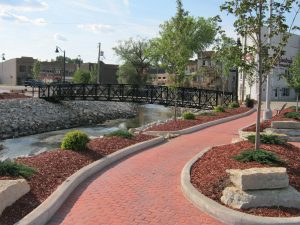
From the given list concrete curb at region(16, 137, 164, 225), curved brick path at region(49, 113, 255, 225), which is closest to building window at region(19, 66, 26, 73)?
concrete curb at region(16, 137, 164, 225)

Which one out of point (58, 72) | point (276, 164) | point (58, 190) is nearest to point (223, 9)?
point (276, 164)

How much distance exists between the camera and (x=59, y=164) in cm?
1074

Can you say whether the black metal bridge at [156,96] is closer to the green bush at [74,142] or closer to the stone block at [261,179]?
the green bush at [74,142]

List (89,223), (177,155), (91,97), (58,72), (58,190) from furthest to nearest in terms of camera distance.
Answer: (58,72) < (91,97) < (177,155) < (58,190) < (89,223)

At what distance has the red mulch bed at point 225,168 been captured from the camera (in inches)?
300

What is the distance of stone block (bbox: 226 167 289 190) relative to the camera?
25.6 ft

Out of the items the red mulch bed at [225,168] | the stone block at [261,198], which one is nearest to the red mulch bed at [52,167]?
the red mulch bed at [225,168]

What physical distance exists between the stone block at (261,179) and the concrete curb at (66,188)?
344 cm

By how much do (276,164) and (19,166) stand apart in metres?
5.74

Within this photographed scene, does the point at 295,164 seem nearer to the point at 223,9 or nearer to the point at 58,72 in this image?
the point at 223,9

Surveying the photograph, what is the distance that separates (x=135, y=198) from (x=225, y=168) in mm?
2272

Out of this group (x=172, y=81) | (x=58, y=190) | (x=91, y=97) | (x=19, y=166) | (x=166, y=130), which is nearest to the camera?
(x=58, y=190)

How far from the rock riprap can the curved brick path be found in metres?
0.64

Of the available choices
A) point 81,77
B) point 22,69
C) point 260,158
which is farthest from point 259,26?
point 22,69
